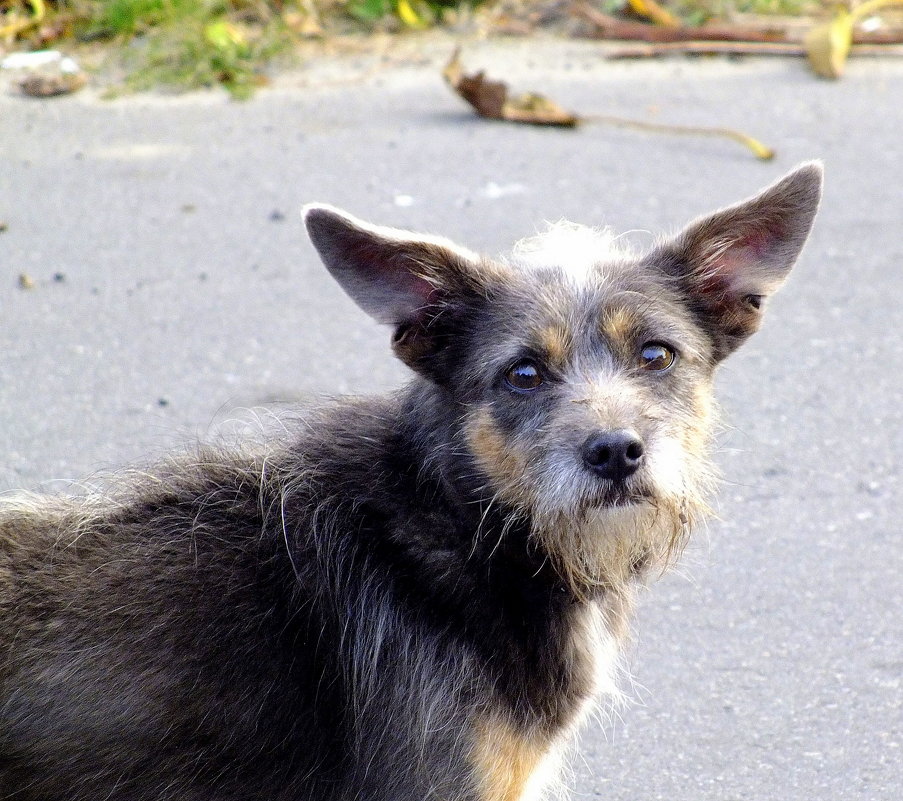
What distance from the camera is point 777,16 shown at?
1013 centimetres

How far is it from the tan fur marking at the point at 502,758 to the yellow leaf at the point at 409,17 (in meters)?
7.32

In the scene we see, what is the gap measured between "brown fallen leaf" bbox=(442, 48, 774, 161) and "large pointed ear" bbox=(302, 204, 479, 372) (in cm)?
482

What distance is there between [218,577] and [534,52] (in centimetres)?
686

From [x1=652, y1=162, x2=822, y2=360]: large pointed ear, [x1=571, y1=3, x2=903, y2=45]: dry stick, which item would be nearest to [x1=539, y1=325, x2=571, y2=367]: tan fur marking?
[x1=652, y1=162, x2=822, y2=360]: large pointed ear

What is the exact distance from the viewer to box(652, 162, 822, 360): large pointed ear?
3.80 metres

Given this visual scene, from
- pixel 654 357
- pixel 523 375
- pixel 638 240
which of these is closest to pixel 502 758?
pixel 523 375

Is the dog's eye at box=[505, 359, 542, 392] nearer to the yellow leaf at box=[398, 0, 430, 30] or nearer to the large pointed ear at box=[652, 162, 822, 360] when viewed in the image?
A: the large pointed ear at box=[652, 162, 822, 360]

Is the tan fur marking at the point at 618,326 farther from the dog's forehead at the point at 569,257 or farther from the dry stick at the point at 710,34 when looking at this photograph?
the dry stick at the point at 710,34

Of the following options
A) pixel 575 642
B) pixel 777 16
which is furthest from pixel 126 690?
pixel 777 16

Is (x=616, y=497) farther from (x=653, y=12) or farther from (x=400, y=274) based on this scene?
(x=653, y=12)

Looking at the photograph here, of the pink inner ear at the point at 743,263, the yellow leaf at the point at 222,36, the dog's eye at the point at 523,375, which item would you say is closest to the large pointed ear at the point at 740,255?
the pink inner ear at the point at 743,263

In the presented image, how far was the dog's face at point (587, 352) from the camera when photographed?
342 cm

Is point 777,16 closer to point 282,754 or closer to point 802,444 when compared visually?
point 802,444

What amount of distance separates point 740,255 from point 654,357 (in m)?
0.50
